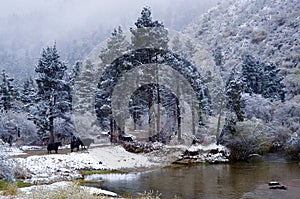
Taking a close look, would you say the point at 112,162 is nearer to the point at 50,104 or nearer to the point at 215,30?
the point at 50,104

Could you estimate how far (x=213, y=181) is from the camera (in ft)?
87.9

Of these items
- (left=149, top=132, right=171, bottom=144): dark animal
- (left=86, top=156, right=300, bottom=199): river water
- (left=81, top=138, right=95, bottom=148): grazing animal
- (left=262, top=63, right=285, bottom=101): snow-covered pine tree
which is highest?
(left=262, top=63, right=285, bottom=101): snow-covered pine tree

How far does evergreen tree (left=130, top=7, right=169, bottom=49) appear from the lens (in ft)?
144

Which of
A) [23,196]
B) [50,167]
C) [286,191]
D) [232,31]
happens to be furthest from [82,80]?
[232,31]

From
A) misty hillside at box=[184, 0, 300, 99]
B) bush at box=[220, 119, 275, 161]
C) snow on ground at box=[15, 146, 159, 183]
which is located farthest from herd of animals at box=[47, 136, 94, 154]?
misty hillside at box=[184, 0, 300, 99]

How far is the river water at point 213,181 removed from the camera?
22.7 metres

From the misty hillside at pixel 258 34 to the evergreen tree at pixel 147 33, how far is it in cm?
3076

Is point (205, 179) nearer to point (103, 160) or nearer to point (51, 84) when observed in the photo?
point (103, 160)

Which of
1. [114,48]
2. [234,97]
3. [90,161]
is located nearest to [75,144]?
[90,161]

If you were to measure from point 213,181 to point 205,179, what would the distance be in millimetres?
988

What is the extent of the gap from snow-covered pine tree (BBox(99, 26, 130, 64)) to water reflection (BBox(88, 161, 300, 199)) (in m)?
16.9

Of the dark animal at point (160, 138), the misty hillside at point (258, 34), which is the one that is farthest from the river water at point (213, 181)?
the misty hillside at point (258, 34)

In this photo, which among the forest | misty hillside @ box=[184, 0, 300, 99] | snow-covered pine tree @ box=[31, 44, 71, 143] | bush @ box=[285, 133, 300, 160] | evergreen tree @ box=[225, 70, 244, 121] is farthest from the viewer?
misty hillside @ box=[184, 0, 300, 99]

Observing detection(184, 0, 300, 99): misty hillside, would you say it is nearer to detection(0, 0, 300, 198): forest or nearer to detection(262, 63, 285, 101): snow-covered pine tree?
detection(262, 63, 285, 101): snow-covered pine tree
